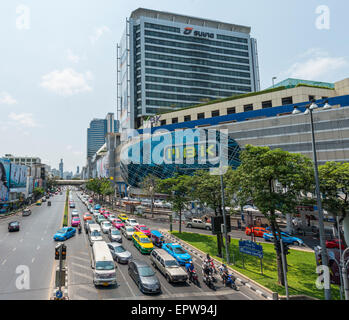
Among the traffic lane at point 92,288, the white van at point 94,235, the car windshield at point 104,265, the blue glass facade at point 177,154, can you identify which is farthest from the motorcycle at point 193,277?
the blue glass facade at point 177,154

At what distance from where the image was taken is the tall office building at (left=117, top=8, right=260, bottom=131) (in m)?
105

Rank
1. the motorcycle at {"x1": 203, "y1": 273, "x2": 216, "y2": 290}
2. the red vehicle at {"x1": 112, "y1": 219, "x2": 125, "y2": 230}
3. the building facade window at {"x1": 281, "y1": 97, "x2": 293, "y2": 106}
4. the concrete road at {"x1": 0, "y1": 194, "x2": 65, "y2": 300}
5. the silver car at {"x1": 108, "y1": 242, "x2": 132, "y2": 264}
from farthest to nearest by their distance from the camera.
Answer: the building facade window at {"x1": 281, "y1": 97, "x2": 293, "y2": 106} → the red vehicle at {"x1": 112, "y1": 219, "x2": 125, "y2": 230} → the silver car at {"x1": 108, "y1": 242, "x2": 132, "y2": 264} → the motorcycle at {"x1": 203, "y1": 273, "x2": 216, "y2": 290} → the concrete road at {"x1": 0, "y1": 194, "x2": 65, "y2": 300}

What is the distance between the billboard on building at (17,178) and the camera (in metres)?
71.2

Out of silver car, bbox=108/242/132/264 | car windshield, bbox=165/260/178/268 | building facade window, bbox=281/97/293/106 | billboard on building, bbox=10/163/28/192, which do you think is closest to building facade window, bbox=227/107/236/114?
building facade window, bbox=281/97/293/106

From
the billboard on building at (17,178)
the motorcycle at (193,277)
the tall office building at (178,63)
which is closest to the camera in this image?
the motorcycle at (193,277)

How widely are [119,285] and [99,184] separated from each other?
275 ft

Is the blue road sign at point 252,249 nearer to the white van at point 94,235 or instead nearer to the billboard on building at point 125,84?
the white van at point 94,235

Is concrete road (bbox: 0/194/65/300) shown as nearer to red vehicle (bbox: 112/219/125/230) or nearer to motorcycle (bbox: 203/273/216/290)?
red vehicle (bbox: 112/219/125/230)

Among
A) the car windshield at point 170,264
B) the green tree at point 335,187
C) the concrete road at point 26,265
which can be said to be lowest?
the concrete road at point 26,265

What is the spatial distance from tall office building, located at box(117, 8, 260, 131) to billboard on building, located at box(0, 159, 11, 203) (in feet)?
162

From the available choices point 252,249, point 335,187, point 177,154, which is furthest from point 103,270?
point 177,154

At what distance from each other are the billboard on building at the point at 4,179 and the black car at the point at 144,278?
60.6m

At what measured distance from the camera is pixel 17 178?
75.5 meters
